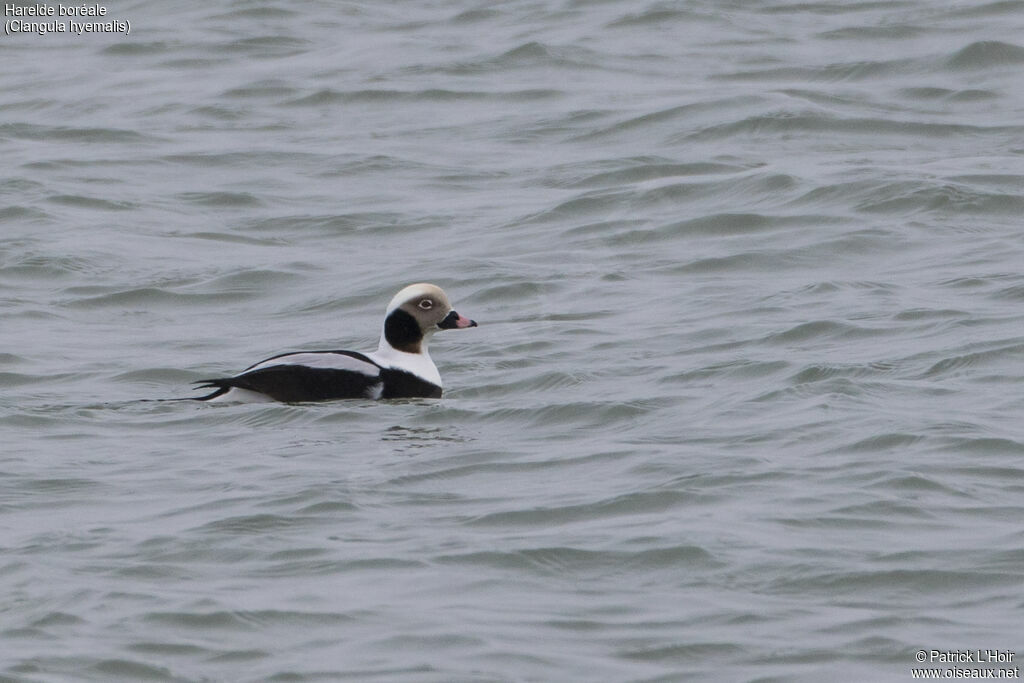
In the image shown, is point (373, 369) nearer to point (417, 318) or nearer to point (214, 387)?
point (417, 318)

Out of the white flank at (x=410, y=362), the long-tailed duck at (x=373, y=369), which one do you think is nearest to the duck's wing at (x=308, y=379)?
the long-tailed duck at (x=373, y=369)

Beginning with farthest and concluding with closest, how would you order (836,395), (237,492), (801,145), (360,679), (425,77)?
(425,77) < (801,145) < (836,395) < (237,492) < (360,679)

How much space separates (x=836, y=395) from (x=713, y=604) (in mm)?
3004

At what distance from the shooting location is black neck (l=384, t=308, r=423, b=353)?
1037 cm

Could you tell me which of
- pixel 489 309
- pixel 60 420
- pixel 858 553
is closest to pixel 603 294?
pixel 489 309

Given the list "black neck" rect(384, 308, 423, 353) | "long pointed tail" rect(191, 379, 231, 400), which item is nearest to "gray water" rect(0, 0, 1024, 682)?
"long pointed tail" rect(191, 379, 231, 400)

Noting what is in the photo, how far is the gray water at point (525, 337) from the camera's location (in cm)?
653

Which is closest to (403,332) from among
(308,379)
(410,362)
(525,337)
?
(410,362)

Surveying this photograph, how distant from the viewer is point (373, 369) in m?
10.1

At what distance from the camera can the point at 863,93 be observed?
55.0 feet

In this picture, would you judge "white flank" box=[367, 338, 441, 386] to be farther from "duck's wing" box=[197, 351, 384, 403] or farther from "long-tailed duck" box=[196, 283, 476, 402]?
"duck's wing" box=[197, 351, 384, 403]

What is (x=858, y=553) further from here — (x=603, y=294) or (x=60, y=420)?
(x=603, y=294)

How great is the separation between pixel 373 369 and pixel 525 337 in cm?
129

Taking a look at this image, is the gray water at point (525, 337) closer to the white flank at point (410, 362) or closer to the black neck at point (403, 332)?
the white flank at point (410, 362)
